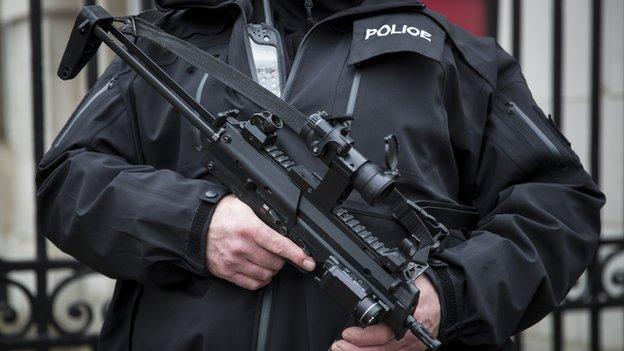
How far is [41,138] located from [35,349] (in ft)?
2.22

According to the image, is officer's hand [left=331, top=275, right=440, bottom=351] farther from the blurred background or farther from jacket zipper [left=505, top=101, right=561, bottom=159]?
the blurred background

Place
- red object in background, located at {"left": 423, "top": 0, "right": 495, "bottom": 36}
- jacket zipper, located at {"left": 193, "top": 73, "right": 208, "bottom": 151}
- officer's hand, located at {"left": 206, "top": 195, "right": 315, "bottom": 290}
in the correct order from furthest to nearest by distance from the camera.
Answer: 1. red object in background, located at {"left": 423, "top": 0, "right": 495, "bottom": 36}
2. jacket zipper, located at {"left": 193, "top": 73, "right": 208, "bottom": 151}
3. officer's hand, located at {"left": 206, "top": 195, "right": 315, "bottom": 290}

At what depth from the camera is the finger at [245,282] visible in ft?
5.32

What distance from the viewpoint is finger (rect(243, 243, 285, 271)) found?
1.59m

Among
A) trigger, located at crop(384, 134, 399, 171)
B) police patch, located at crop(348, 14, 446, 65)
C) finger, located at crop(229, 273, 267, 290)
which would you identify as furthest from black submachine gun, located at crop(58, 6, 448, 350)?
police patch, located at crop(348, 14, 446, 65)

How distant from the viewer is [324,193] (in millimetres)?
1556

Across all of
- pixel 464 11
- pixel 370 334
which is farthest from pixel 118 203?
pixel 464 11

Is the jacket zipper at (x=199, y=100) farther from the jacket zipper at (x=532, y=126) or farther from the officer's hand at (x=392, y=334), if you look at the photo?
the jacket zipper at (x=532, y=126)

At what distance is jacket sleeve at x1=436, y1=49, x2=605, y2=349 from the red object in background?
244cm

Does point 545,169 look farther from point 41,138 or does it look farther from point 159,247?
point 41,138

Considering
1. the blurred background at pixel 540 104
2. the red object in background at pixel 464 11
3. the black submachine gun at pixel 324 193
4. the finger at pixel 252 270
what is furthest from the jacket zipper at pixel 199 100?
the red object in background at pixel 464 11

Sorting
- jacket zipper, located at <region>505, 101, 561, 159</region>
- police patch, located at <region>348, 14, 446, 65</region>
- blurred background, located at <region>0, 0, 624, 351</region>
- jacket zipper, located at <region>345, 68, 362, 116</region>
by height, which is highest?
police patch, located at <region>348, 14, 446, 65</region>

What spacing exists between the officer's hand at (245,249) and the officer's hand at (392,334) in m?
0.14

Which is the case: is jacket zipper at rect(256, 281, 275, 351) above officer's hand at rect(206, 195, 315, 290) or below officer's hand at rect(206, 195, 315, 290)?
below
